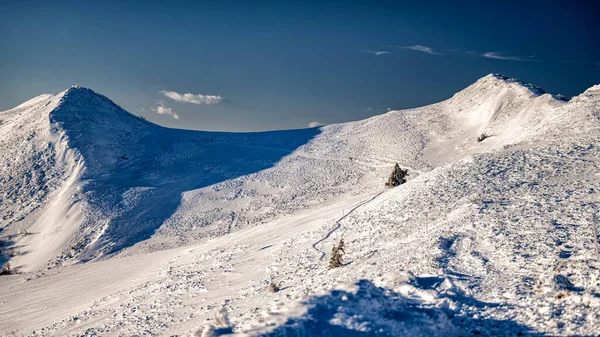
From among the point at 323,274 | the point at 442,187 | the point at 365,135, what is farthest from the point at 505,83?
the point at 323,274

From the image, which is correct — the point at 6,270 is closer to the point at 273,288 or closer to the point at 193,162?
the point at 193,162

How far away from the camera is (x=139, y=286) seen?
20578 mm

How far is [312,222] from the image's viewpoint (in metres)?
25.7

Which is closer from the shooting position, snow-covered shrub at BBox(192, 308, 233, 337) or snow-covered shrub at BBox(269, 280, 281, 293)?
snow-covered shrub at BBox(192, 308, 233, 337)

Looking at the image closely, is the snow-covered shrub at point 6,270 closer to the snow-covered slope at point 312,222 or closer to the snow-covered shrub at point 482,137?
the snow-covered slope at point 312,222

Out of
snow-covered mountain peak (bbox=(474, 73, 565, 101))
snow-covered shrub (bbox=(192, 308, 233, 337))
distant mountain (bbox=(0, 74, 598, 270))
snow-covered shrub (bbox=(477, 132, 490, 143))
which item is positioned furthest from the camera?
snow-covered mountain peak (bbox=(474, 73, 565, 101))

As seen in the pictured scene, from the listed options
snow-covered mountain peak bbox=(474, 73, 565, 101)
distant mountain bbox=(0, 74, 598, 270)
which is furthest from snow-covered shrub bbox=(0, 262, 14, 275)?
snow-covered mountain peak bbox=(474, 73, 565, 101)

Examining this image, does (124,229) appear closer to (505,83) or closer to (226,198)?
(226,198)

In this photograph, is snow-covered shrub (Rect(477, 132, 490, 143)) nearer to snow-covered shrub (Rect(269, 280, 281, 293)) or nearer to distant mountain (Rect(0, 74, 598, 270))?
distant mountain (Rect(0, 74, 598, 270))

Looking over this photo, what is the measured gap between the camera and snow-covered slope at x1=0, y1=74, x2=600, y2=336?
889 cm

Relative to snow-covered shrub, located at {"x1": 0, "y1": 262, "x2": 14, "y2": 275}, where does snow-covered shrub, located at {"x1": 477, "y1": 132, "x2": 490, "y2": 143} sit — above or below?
above

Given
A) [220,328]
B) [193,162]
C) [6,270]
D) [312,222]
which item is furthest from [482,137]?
[6,270]

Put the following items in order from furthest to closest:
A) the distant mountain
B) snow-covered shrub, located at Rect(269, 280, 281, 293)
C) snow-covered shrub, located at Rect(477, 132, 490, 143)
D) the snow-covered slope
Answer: snow-covered shrub, located at Rect(477, 132, 490, 143), the distant mountain, snow-covered shrub, located at Rect(269, 280, 281, 293), the snow-covered slope

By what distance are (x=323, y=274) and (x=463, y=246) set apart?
533 cm
